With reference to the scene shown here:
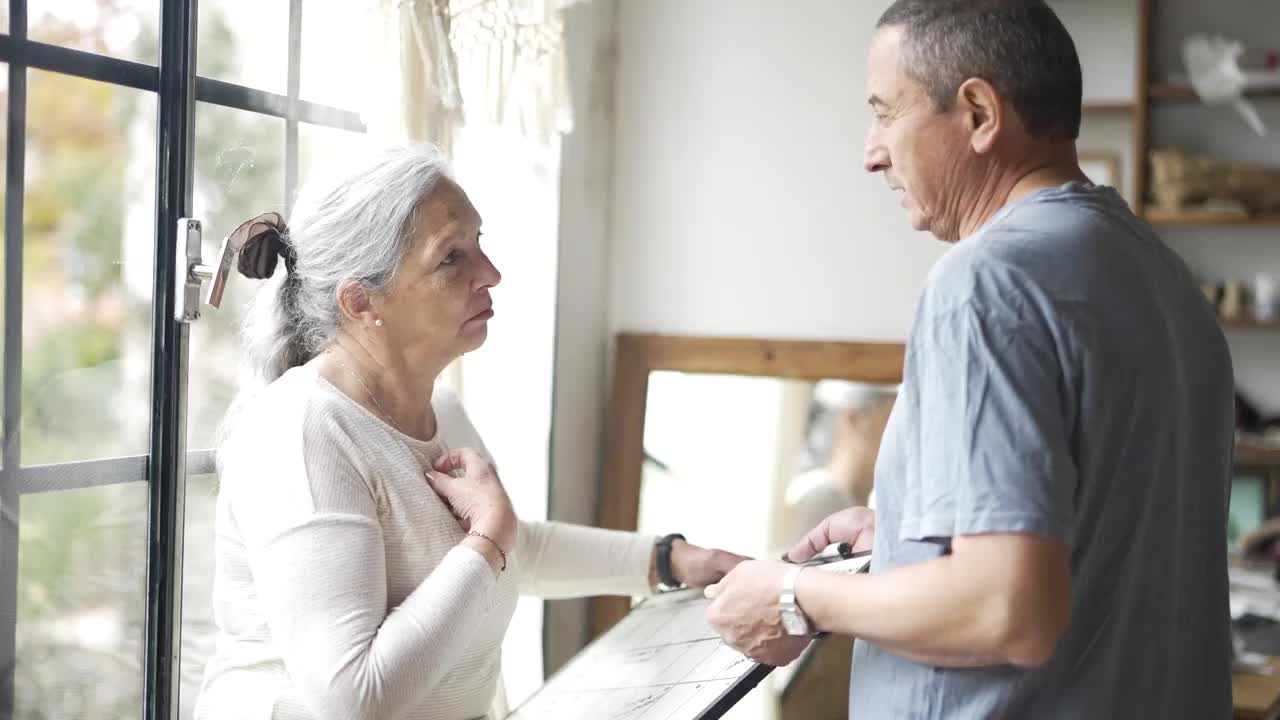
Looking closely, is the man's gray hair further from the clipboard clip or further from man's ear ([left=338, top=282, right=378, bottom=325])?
man's ear ([left=338, top=282, right=378, bottom=325])

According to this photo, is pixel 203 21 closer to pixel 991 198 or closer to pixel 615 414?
pixel 991 198

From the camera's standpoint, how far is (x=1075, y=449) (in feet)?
3.72

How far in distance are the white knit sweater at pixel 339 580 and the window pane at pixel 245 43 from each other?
0.61 m

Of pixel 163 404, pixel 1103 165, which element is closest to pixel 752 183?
pixel 1103 165

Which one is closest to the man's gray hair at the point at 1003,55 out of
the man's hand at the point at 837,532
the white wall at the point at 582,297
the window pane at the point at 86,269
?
the man's hand at the point at 837,532

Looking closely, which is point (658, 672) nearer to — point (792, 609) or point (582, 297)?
point (792, 609)

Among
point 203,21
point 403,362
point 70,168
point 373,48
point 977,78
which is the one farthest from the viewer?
point 373,48

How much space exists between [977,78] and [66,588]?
1.37m

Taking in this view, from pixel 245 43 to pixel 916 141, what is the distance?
48.6 inches

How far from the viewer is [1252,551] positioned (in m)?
3.74

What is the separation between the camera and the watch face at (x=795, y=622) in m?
1.23

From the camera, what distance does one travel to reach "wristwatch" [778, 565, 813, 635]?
1225 mm

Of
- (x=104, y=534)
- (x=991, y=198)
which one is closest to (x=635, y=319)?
(x=104, y=534)

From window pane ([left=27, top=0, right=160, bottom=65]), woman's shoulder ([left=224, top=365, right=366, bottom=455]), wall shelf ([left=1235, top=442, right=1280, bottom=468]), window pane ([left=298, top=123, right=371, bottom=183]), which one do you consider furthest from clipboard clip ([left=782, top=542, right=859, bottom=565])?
wall shelf ([left=1235, top=442, right=1280, bottom=468])
